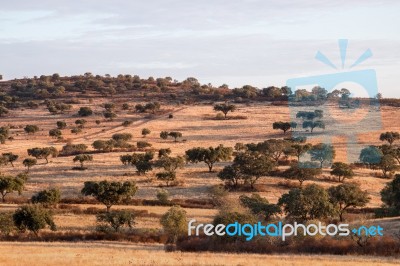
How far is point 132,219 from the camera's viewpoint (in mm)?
51344

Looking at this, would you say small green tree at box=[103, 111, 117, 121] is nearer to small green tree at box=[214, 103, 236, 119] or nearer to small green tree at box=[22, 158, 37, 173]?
small green tree at box=[214, 103, 236, 119]

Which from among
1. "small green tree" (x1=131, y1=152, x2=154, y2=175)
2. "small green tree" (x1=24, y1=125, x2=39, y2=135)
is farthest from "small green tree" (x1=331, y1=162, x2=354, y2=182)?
"small green tree" (x1=24, y1=125, x2=39, y2=135)

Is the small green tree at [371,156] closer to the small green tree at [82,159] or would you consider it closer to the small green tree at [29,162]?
the small green tree at [82,159]

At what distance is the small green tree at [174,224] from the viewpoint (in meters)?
46.5

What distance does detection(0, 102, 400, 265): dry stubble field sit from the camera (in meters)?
67.8

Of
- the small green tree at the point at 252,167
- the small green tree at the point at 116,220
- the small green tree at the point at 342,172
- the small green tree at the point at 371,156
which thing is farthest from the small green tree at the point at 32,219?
the small green tree at the point at 371,156

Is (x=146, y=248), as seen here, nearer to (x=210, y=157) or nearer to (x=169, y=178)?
(x=169, y=178)

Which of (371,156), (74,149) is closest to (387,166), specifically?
(371,156)

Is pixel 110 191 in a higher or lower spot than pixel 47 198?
higher

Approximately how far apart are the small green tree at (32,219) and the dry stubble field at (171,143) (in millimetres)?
2759

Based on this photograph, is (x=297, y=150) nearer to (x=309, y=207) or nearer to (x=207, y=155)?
(x=207, y=155)

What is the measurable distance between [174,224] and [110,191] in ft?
52.1

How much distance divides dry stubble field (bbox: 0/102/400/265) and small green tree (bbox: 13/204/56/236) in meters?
2.76

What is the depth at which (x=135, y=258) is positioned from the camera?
34.8 m
